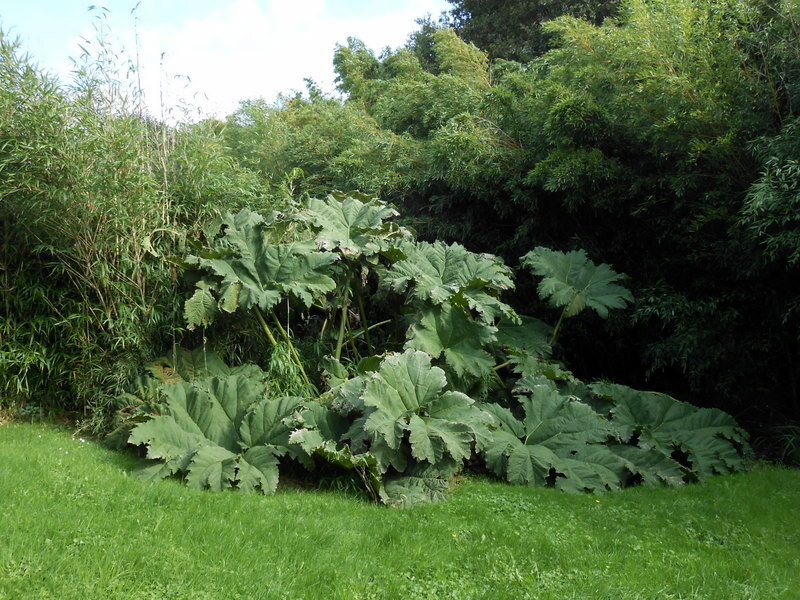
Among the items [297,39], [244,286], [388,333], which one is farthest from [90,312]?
[297,39]

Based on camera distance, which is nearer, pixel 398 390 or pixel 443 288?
pixel 398 390

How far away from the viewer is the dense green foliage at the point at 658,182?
4.70 meters

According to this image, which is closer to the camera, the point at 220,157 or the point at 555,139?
the point at 220,157

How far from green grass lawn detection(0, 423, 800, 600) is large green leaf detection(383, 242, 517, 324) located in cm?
141

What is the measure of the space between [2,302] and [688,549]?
16.2 ft

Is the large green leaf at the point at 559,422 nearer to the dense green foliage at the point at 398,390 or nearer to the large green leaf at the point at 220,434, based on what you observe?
the dense green foliage at the point at 398,390

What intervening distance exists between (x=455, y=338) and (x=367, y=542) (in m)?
1.91

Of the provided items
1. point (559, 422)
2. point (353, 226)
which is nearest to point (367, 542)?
point (559, 422)

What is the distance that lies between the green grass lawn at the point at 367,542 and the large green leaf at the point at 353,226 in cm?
188

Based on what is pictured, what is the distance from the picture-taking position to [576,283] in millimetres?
5441

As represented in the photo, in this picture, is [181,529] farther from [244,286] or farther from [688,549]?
[688,549]

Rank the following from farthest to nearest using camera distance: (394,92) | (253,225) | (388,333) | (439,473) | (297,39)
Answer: (394,92), (297,39), (388,333), (253,225), (439,473)

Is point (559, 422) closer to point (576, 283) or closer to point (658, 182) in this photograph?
point (576, 283)

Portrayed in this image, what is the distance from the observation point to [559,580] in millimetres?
2684
